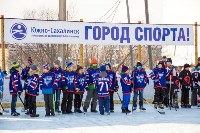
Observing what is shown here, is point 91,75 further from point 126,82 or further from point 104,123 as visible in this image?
point 104,123

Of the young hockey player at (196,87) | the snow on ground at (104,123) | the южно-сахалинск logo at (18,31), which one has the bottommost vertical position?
the snow on ground at (104,123)

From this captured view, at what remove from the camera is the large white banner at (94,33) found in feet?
53.7

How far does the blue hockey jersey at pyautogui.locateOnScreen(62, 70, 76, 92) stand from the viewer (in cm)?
1383

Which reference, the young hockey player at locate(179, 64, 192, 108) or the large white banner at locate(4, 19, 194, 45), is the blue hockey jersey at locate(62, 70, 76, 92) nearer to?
the large white banner at locate(4, 19, 194, 45)

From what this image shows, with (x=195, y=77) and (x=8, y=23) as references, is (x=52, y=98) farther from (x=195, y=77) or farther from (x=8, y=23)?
(x=195, y=77)

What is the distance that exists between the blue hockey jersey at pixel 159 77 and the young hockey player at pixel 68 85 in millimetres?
3031

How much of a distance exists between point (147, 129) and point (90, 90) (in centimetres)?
501

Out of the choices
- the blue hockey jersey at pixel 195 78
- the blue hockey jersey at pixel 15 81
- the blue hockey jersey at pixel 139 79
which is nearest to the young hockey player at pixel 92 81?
the blue hockey jersey at pixel 139 79

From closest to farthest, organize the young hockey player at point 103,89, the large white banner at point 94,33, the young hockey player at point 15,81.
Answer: the young hockey player at point 15,81, the young hockey player at point 103,89, the large white banner at point 94,33

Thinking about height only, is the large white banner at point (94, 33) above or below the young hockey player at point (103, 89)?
above

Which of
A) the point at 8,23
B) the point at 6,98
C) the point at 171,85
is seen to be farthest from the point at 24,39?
the point at 171,85

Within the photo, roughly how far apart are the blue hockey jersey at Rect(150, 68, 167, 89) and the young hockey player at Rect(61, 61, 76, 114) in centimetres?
303

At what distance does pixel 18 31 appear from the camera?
53.3 ft

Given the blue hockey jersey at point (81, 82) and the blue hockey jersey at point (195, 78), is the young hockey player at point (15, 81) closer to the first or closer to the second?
the blue hockey jersey at point (81, 82)
